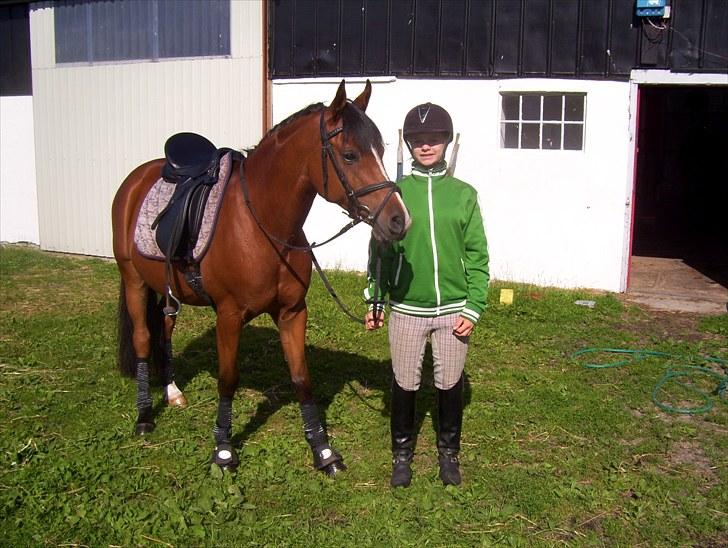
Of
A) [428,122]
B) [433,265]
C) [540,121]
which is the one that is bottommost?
[433,265]

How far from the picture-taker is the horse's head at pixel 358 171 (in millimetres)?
3262

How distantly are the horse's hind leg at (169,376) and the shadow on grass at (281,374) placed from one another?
9cm

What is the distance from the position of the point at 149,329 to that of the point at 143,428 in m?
0.77

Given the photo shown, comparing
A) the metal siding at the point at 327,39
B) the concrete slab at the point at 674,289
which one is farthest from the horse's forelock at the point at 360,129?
the metal siding at the point at 327,39

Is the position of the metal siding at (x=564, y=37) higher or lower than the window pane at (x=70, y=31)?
lower

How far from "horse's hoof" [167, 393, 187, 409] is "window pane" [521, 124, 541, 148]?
530cm

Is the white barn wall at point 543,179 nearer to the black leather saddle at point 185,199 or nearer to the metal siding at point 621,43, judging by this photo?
the metal siding at point 621,43

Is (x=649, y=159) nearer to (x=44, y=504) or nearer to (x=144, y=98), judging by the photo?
(x=144, y=98)

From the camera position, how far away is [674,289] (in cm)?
864

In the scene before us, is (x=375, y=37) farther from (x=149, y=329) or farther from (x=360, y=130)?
(x=360, y=130)

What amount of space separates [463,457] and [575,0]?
227 inches

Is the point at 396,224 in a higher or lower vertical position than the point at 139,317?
higher

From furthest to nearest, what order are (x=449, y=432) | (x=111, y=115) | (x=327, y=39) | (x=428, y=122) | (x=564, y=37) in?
(x=111, y=115), (x=327, y=39), (x=564, y=37), (x=449, y=432), (x=428, y=122)

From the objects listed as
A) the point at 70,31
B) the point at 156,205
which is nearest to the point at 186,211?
the point at 156,205
